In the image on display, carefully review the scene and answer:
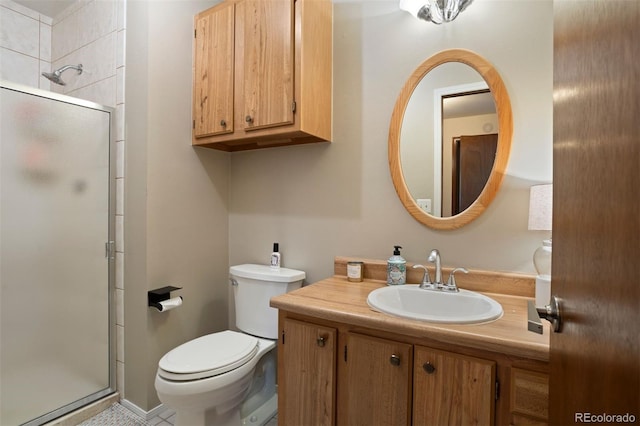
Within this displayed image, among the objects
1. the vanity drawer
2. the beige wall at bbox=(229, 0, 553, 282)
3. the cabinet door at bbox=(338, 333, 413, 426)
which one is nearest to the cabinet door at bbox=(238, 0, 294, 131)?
the beige wall at bbox=(229, 0, 553, 282)

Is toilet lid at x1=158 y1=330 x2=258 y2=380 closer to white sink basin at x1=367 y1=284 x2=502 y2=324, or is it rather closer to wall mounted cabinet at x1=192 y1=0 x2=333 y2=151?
white sink basin at x1=367 y1=284 x2=502 y2=324

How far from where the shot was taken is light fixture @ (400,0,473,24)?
140 cm

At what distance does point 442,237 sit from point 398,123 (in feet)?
1.94

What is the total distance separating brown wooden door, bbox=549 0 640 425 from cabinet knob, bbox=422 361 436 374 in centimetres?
41

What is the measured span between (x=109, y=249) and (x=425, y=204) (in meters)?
1.72

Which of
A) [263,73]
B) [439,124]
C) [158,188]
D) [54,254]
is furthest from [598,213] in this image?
[54,254]

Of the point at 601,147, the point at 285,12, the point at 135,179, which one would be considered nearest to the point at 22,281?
the point at 135,179

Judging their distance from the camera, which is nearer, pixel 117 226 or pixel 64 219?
pixel 64 219

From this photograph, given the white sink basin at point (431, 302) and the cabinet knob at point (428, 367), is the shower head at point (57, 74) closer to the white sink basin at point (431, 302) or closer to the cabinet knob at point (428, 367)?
the white sink basin at point (431, 302)

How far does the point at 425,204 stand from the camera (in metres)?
1.52

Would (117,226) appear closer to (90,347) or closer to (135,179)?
(135,179)

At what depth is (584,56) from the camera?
49 centimetres

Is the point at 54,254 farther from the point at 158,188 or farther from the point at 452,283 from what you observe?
the point at 452,283

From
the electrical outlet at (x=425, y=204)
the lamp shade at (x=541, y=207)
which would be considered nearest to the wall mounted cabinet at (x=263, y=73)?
the electrical outlet at (x=425, y=204)
